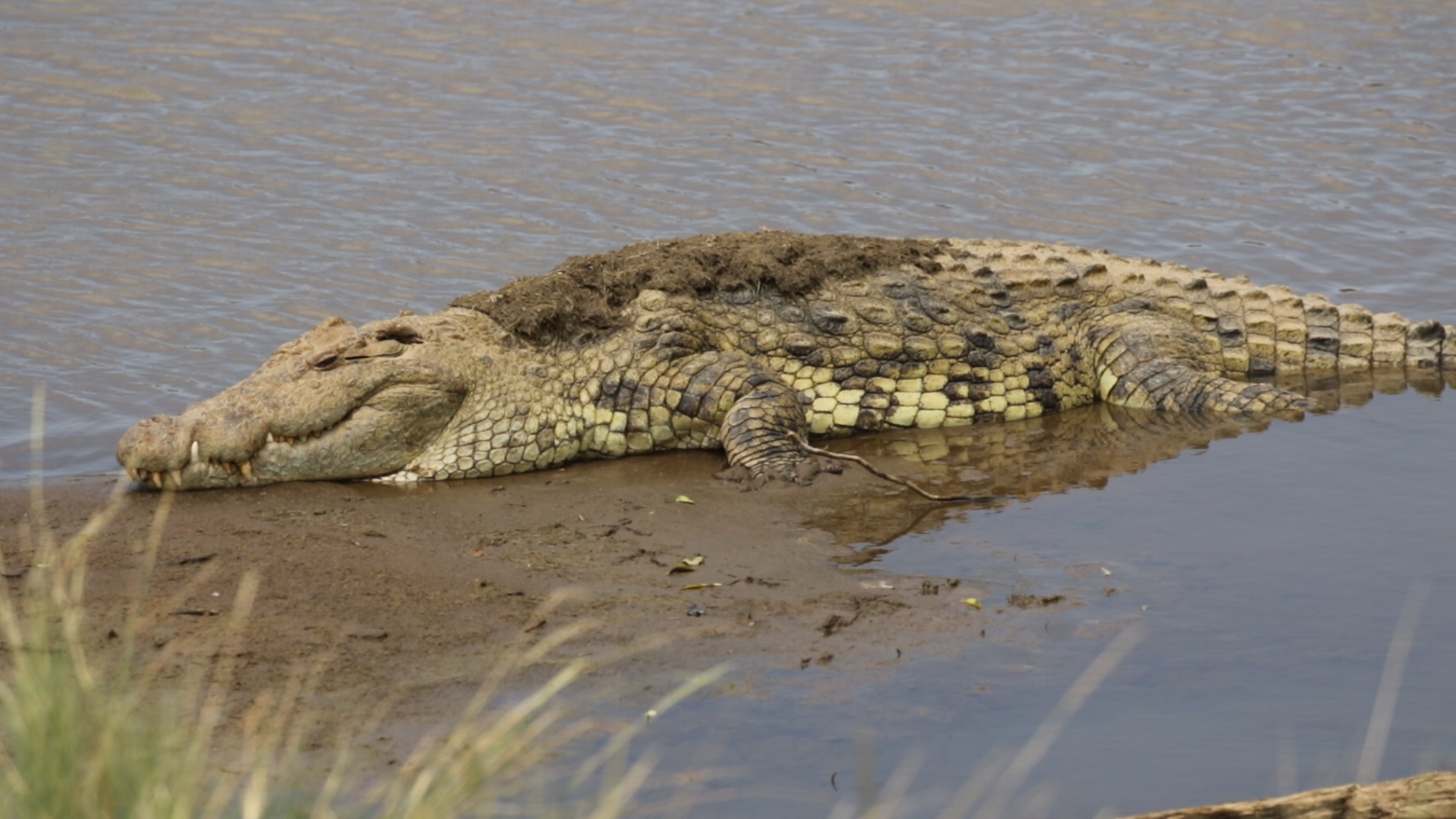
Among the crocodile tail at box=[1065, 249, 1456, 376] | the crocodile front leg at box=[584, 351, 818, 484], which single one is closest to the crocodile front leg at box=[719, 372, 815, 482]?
the crocodile front leg at box=[584, 351, 818, 484]

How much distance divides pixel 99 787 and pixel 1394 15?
1764 cm

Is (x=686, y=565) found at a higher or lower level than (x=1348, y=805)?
lower

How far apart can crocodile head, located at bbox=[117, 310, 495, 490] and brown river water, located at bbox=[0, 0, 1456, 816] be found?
1.00 meters

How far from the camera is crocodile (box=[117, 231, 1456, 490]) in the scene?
739cm

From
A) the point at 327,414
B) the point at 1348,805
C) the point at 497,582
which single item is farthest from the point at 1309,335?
the point at 1348,805

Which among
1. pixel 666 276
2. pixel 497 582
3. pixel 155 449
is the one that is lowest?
pixel 497 582

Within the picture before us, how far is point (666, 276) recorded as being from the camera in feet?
26.2

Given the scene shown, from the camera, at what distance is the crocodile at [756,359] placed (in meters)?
7.39

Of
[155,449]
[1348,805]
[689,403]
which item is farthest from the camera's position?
[689,403]

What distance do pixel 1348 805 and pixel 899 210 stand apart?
9015 millimetres

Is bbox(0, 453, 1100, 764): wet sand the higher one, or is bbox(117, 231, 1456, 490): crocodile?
bbox(117, 231, 1456, 490): crocodile

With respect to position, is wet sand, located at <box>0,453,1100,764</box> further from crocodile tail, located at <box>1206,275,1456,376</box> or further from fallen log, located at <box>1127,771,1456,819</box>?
crocodile tail, located at <box>1206,275,1456,376</box>

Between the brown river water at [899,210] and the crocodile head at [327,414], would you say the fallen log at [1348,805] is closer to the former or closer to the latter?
the brown river water at [899,210]

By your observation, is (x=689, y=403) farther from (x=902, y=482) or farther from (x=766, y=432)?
(x=902, y=482)
